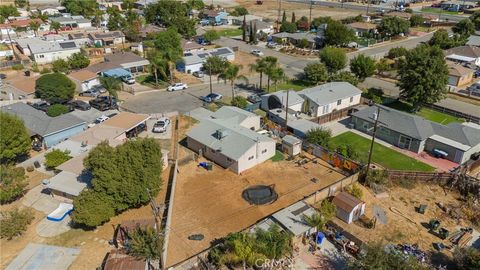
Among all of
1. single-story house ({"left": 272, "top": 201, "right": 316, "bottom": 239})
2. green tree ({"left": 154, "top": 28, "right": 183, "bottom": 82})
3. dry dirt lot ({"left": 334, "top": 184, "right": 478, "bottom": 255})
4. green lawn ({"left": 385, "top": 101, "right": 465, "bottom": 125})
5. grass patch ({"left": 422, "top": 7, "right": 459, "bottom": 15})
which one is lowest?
dry dirt lot ({"left": 334, "top": 184, "right": 478, "bottom": 255})

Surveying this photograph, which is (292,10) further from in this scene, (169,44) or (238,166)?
(238,166)

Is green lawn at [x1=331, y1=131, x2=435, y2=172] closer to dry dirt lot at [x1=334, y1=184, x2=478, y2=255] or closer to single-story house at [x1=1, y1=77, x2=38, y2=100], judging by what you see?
dry dirt lot at [x1=334, y1=184, x2=478, y2=255]

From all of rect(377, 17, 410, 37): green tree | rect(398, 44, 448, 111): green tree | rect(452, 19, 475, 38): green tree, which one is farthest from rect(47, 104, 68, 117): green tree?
rect(452, 19, 475, 38): green tree

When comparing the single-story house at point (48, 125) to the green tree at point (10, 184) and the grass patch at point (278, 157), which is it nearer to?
the green tree at point (10, 184)

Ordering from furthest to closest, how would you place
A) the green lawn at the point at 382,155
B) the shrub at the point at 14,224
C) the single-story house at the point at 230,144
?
1. the green lawn at the point at 382,155
2. the single-story house at the point at 230,144
3. the shrub at the point at 14,224

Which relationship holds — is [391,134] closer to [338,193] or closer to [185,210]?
[338,193]

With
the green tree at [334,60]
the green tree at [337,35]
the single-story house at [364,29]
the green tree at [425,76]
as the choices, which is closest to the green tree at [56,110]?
the green tree at [334,60]
